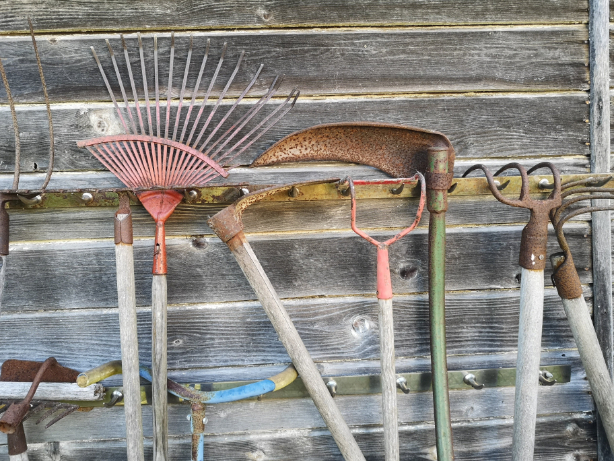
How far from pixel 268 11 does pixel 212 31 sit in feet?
0.53

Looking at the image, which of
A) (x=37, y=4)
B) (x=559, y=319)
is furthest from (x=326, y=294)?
(x=37, y=4)

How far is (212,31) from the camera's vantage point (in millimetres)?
1214

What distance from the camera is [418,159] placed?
1.15 metres

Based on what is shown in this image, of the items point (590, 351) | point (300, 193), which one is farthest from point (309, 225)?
point (590, 351)

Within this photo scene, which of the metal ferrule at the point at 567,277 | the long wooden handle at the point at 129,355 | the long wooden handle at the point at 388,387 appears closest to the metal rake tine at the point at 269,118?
the long wooden handle at the point at 129,355

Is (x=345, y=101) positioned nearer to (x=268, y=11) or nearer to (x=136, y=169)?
(x=268, y=11)

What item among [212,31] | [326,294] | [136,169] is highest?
[212,31]

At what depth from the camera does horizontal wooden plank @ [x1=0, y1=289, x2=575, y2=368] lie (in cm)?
125

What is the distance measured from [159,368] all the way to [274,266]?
15.7 inches

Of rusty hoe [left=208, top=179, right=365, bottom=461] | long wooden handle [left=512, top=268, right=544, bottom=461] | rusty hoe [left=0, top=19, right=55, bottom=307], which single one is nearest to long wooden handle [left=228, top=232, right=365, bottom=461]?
rusty hoe [left=208, top=179, right=365, bottom=461]

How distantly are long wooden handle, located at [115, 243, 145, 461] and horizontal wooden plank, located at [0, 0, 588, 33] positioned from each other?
0.63 meters

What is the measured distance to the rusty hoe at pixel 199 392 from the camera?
3.47 ft

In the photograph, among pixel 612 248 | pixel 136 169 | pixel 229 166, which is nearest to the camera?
pixel 136 169

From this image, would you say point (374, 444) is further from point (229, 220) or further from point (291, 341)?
point (229, 220)
